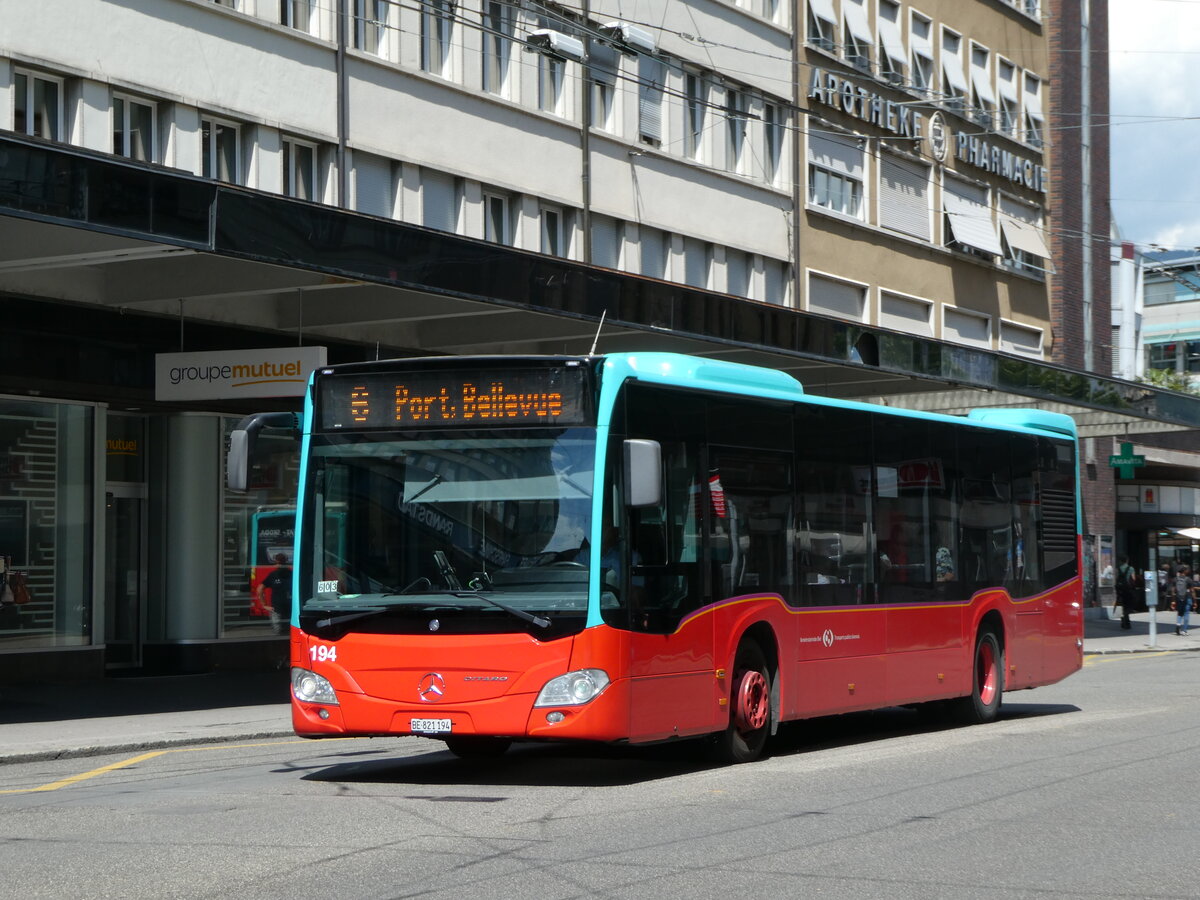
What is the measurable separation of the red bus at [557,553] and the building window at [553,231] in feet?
53.0

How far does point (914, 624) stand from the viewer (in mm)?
15500

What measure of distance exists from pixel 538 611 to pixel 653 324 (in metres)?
11.6

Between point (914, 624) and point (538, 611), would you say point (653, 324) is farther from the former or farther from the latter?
point (538, 611)

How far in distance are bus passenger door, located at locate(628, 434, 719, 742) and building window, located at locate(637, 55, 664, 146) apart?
20.5m

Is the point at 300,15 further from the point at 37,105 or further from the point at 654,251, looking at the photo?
the point at 654,251

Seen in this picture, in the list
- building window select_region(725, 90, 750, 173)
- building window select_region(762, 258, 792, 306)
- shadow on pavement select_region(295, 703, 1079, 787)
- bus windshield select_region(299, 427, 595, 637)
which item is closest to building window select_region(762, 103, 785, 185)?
building window select_region(725, 90, 750, 173)

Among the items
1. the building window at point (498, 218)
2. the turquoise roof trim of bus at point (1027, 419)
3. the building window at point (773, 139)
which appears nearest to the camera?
the turquoise roof trim of bus at point (1027, 419)

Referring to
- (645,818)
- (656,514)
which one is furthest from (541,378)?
(645,818)

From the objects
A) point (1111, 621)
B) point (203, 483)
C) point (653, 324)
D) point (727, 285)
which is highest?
point (727, 285)

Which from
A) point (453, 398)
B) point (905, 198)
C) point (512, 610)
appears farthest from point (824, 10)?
point (512, 610)

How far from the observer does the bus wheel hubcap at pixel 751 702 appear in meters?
12.8

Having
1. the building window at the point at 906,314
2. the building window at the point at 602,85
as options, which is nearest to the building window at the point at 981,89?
the building window at the point at 906,314

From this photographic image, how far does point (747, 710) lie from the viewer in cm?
1289

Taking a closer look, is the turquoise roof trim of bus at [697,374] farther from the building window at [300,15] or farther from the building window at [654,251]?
the building window at [654,251]
